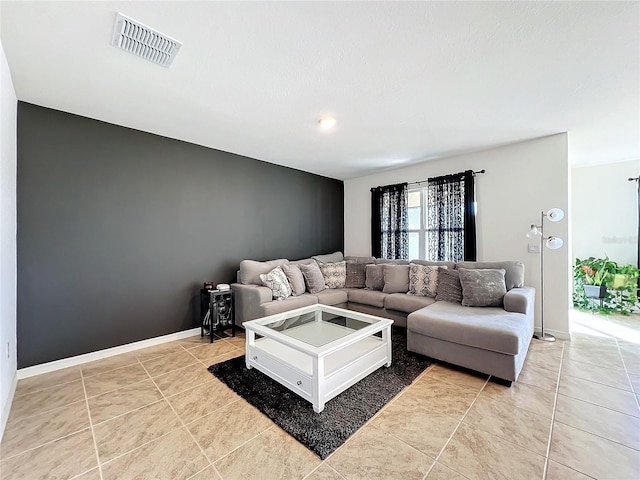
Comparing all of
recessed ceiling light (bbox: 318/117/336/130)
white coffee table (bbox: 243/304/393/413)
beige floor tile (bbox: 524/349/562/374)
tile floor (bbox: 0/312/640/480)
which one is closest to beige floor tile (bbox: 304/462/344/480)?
tile floor (bbox: 0/312/640/480)

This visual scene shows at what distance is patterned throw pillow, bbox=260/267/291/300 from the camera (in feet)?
11.9

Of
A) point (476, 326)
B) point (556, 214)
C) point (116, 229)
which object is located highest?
Result: point (556, 214)

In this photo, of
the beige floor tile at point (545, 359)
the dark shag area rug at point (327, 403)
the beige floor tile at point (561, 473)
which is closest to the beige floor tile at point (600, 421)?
the beige floor tile at point (561, 473)

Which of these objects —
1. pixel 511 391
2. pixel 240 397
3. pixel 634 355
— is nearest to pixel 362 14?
pixel 240 397

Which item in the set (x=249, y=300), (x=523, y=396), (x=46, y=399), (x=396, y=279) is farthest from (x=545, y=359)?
(x=46, y=399)

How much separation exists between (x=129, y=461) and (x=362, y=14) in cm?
285

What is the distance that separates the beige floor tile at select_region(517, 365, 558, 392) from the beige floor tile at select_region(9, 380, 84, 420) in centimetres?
372

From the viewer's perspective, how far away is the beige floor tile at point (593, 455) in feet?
4.77

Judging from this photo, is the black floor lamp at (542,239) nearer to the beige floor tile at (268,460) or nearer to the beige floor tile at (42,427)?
the beige floor tile at (268,460)

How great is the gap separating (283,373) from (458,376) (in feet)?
5.26

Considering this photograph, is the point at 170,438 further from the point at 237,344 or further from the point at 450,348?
the point at 450,348

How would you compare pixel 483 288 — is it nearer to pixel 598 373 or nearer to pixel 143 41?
pixel 598 373

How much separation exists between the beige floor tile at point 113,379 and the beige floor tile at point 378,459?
6.39ft

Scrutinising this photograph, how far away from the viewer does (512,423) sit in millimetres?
1838
